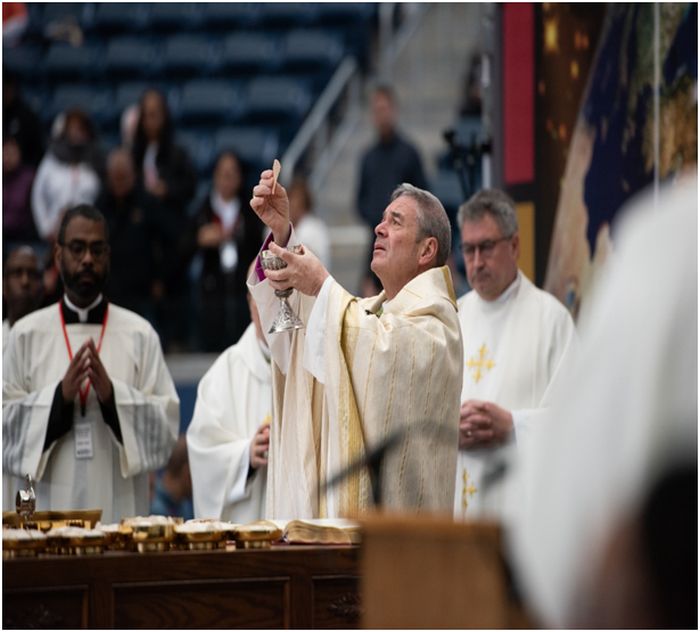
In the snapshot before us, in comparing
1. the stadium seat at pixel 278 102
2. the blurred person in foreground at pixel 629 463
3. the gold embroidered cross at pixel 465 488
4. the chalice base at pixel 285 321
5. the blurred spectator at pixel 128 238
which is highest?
the stadium seat at pixel 278 102

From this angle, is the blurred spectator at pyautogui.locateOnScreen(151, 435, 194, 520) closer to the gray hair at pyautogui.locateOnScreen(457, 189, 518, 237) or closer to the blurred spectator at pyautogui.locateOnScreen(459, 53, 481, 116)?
the gray hair at pyautogui.locateOnScreen(457, 189, 518, 237)

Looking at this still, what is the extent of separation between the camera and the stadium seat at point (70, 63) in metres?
15.5

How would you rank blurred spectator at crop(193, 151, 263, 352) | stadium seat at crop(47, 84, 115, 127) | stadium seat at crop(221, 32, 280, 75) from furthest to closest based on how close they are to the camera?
stadium seat at crop(221, 32, 280, 75) → stadium seat at crop(47, 84, 115, 127) → blurred spectator at crop(193, 151, 263, 352)

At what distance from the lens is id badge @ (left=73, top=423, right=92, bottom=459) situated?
6.45m

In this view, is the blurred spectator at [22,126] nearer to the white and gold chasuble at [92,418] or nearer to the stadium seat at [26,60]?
the stadium seat at [26,60]

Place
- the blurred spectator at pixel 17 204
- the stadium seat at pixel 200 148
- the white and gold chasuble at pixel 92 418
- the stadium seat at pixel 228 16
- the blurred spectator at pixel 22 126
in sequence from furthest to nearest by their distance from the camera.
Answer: the stadium seat at pixel 228 16, the stadium seat at pixel 200 148, the blurred spectator at pixel 22 126, the blurred spectator at pixel 17 204, the white and gold chasuble at pixel 92 418

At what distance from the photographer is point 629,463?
79.8 inches

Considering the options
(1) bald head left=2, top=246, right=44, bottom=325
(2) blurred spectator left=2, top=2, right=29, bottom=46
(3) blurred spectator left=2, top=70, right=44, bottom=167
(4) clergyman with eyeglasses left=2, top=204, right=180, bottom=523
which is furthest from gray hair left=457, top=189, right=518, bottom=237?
(2) blurred spectator left=2, top=2, right=29, bottom=46

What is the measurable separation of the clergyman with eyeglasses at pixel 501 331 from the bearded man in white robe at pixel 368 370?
48.2 inches

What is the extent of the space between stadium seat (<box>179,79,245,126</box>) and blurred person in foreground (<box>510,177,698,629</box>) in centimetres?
1267

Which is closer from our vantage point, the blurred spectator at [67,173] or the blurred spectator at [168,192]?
the blurred spectator at [168,192]

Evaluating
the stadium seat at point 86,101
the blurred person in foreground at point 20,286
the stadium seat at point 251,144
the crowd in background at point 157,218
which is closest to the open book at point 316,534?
the blurred person in foreground at point 20,286

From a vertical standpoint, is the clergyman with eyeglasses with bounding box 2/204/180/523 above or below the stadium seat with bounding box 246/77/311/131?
below

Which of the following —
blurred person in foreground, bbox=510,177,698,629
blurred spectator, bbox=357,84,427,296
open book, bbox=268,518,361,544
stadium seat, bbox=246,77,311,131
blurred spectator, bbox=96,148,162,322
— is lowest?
open book, bbox=268,518,361,544
